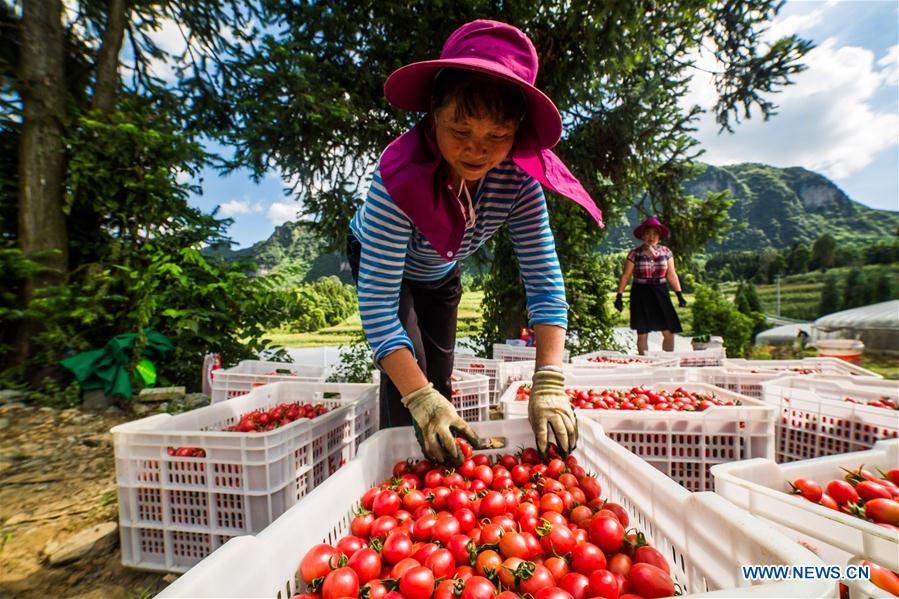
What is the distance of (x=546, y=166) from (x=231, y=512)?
189cm

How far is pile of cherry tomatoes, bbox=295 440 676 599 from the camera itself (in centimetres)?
85

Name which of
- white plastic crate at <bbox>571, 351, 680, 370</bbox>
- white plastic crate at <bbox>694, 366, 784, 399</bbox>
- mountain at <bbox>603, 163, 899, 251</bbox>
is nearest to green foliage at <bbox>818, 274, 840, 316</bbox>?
mountain at <bbox>603, 163, 899, 251</bbox>

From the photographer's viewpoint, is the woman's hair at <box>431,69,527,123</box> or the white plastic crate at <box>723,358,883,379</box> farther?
the white plastic crate at <box>723,358,883,379</box>

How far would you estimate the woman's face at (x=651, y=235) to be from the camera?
15.9 feet

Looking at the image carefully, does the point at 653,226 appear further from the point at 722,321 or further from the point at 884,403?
the point at 722,321

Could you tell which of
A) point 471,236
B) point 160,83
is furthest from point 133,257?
point 471,236

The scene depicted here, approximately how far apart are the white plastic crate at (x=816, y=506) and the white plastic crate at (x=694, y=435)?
340mm

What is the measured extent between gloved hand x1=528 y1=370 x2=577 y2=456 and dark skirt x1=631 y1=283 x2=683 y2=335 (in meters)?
3.87

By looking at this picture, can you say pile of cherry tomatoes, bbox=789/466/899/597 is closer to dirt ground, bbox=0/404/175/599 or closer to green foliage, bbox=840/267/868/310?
dirt ground, bbox=0/404/175/599

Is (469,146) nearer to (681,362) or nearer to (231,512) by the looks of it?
(231,512)

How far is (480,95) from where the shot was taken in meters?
1.13

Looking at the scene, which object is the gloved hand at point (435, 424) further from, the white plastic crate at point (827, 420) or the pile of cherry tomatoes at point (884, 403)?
the pile of cherry tomatoes at point (884, 403)

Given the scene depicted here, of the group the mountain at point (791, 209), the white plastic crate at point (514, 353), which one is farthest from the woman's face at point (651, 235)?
the mountain at point (791, 209)

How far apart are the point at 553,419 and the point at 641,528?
402 mm
